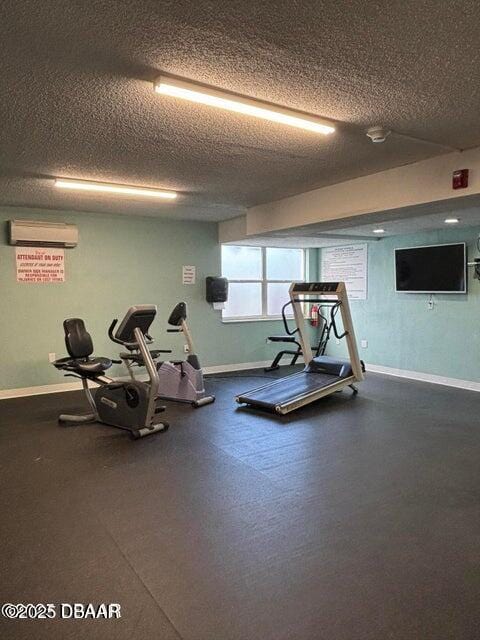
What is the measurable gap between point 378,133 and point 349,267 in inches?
195

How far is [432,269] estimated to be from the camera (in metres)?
6.44

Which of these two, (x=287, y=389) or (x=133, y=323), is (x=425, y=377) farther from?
(x=133, y=323)

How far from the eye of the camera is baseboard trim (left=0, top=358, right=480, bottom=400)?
19.2 ft

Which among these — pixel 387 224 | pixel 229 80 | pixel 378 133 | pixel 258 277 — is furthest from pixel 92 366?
pixel 258 277

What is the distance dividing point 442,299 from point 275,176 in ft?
11.2

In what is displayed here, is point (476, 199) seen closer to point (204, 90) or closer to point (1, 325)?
point (204, 90)

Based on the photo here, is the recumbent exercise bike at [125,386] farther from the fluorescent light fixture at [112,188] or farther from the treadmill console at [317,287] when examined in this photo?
the treadmill console at [317,287]

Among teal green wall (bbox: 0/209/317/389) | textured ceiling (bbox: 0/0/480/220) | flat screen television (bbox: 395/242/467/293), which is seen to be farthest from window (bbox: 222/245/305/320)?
textured ceiling (bbox: 0/0/480/220)

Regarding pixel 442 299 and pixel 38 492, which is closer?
pixel 38 492

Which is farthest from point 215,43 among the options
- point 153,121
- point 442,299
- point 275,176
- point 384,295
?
point 384,295

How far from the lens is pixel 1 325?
570 centimetres

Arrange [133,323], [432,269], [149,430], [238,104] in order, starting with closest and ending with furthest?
[238,104], [149,430], [133,323], [432,269]

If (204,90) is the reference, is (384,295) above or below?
below

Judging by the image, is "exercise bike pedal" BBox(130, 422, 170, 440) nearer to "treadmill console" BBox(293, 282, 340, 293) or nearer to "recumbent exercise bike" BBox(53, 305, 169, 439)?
"recumbent exercise bike" BBox(53, 305, 169, 439)
